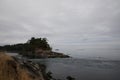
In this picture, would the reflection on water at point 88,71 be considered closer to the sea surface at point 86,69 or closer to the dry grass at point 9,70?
the sea surface at point 86,69

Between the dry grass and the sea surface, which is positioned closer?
the dry grass

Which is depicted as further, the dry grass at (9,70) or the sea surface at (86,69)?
the sea surface at (86,69)

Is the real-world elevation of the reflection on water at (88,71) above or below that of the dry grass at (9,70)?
below

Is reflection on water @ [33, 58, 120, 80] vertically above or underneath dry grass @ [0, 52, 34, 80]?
underneath

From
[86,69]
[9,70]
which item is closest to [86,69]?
[86,69]

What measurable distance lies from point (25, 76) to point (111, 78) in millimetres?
31020

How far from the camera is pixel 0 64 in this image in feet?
33.1

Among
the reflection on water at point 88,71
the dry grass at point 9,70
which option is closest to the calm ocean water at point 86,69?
the reflection on water at point 88,71

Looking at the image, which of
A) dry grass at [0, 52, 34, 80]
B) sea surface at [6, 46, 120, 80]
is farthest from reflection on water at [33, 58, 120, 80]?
dry grass at [0, 52, 34, 80]

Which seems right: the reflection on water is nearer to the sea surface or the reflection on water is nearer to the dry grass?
the sea surface

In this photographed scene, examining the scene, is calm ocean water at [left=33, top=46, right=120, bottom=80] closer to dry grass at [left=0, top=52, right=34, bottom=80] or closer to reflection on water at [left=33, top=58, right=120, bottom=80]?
reflection on water at [left=33, top=58, right=120, bottom=80]

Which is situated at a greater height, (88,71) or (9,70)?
(9,70)

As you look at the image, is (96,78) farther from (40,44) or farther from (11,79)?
(40,44)

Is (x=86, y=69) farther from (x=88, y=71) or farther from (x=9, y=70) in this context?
(x=9, y=70)
